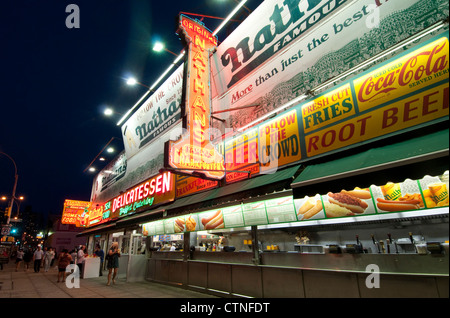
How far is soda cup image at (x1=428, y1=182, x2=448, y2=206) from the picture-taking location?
5.41m

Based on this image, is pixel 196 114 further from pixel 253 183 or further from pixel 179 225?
pixel 179 225

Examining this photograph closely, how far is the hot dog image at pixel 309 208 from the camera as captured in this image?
22.4 feet

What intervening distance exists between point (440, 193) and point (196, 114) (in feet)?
24.2

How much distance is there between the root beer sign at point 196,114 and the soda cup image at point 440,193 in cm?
557

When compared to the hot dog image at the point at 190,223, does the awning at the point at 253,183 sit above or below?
above

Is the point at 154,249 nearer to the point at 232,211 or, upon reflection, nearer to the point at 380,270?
the point at 232,211

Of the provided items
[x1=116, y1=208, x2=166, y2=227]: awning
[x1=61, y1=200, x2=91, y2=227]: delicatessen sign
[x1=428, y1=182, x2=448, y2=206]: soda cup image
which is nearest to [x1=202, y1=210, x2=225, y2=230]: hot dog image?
[x1=116, y1=208, x2=166, y2=227]: awning

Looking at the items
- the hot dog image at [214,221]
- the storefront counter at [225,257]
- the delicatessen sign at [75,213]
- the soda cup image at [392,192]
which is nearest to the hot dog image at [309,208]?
the soda cup image at [392,192]

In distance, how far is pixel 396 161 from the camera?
4504 millimetres

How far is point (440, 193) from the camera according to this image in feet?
17.9

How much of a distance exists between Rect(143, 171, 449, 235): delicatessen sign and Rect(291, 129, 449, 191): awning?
3.31ft

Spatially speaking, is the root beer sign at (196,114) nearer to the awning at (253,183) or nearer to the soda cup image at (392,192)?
the awning at (253,183)

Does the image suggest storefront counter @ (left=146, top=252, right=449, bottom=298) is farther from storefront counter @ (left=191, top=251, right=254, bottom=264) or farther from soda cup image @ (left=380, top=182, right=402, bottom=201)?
soda cup image @ (left=380, top=182, right=402, bottom=201)
